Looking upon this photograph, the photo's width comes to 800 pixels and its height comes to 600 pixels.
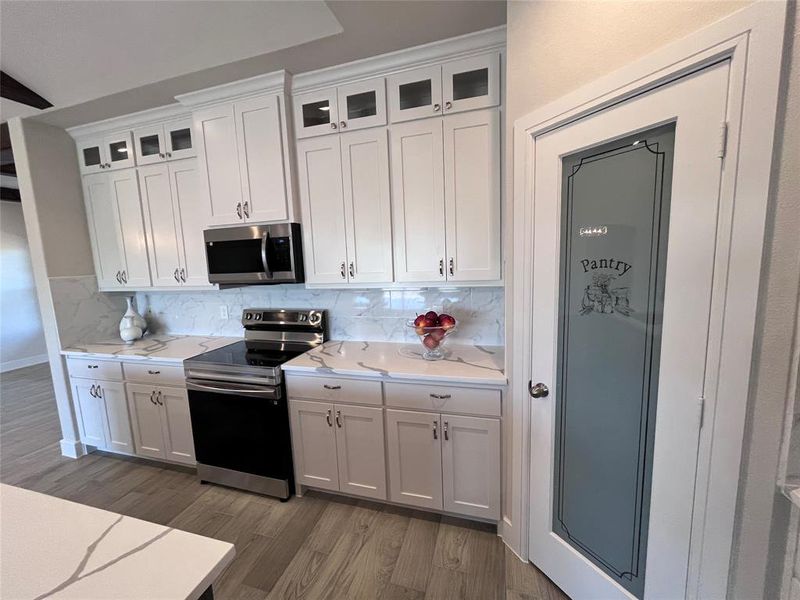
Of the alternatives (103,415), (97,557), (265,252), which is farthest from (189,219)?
(97,557)

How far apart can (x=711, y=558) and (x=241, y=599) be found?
74.8 inches

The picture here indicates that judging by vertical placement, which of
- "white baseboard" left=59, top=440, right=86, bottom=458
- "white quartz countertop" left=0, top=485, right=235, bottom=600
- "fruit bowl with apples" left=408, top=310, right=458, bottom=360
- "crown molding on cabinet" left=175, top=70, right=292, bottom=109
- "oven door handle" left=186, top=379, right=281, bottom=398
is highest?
"crown molding on cabinet" left=175, top=70, right=292, bottom=109

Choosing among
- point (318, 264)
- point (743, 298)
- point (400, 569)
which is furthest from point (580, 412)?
point (318, 264)

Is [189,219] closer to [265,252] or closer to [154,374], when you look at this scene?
[265,252]

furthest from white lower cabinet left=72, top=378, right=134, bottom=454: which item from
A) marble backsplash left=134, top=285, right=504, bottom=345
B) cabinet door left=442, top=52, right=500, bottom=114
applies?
cabinet door left=442, top=52, right=500, bottom=114

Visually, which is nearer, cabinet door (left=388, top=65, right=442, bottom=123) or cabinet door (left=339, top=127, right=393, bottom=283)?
cabinet door (left=388, top=65, right=442, bottom=123)

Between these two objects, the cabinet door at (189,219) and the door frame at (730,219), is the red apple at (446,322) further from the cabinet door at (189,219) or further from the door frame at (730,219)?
the cabinet door at (189,219)

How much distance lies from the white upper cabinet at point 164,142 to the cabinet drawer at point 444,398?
2302mm

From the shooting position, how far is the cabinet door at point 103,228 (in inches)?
110

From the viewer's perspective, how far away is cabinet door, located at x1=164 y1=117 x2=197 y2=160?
8.16 ft

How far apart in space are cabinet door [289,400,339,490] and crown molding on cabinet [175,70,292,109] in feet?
6.53

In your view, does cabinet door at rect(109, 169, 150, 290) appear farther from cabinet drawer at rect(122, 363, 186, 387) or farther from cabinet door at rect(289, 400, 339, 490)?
cabinet door at rect(289, 400, 339, 490)

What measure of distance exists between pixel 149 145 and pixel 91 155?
0.64 meters

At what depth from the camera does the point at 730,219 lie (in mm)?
906
